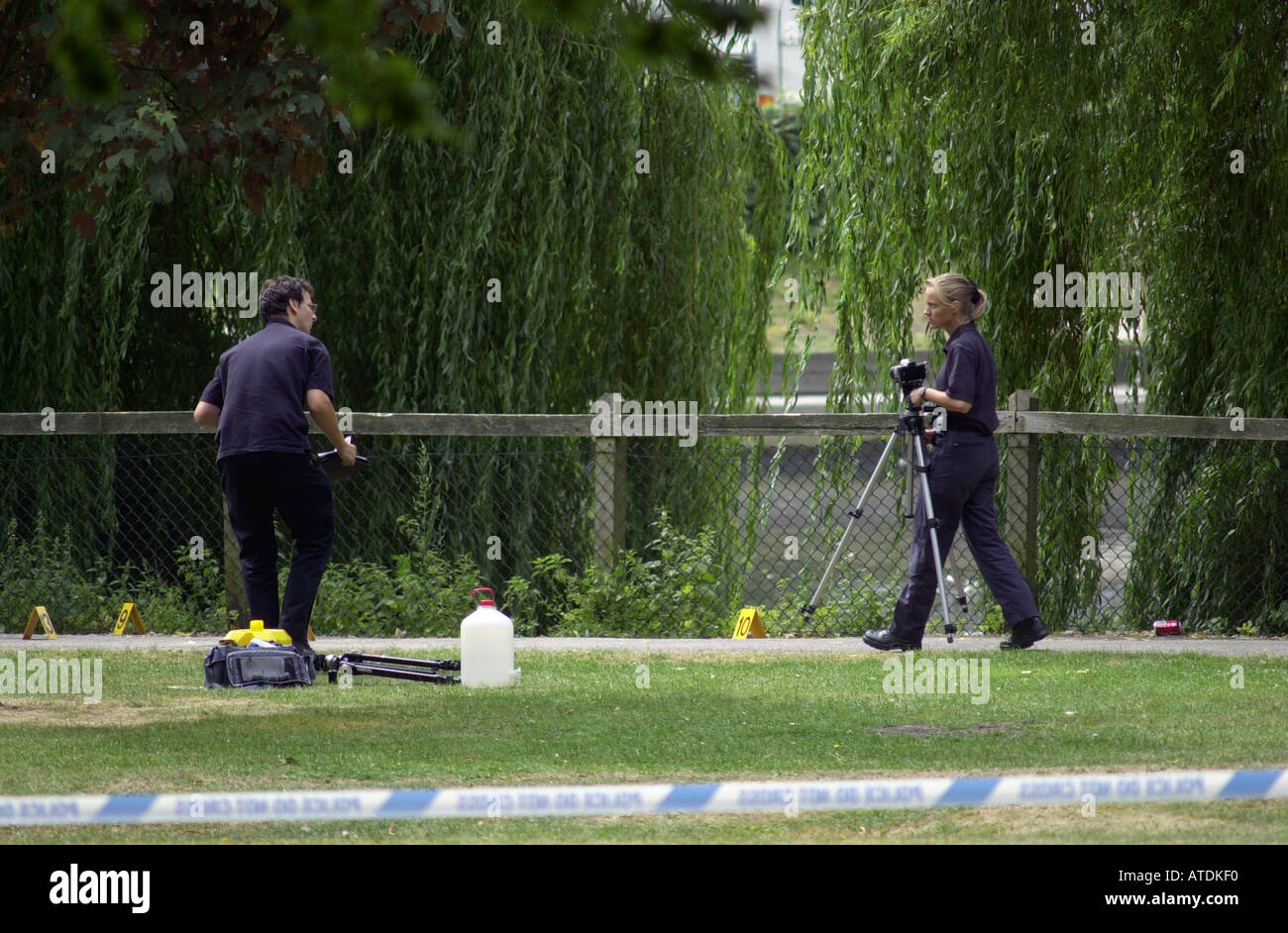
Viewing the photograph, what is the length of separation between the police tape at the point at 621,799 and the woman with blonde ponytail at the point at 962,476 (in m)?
4.95

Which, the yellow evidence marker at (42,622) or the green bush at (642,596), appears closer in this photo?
the yellow evidence marker at (42,622)

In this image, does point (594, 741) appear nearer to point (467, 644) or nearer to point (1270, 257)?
point (467, 644)

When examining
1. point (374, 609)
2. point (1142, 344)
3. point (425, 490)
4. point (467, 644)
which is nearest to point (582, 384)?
point (425, 490)

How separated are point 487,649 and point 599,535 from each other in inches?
123

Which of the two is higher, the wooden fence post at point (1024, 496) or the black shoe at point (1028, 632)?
the wooden fence post at point (1024, 496)

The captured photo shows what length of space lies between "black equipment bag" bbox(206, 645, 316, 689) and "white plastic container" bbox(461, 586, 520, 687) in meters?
0.81

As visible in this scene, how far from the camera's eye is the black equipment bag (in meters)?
8.37

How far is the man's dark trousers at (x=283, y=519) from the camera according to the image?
8516mm

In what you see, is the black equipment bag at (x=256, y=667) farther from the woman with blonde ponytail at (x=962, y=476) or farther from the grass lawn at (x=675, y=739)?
the woman with blonde ponytail at (x=962, y=476)

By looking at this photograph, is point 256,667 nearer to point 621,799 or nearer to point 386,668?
point 386,668

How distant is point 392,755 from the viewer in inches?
259

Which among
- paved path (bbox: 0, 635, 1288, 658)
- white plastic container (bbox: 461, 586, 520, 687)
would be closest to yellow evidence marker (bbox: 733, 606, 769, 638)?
paved path (bbox: 0, 635, 1288, 658)

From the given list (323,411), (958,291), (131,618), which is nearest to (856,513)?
(958,291)

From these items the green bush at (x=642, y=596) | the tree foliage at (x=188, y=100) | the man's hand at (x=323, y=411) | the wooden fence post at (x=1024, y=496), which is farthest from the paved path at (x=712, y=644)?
the tree foliage at (x=188, y=100)
